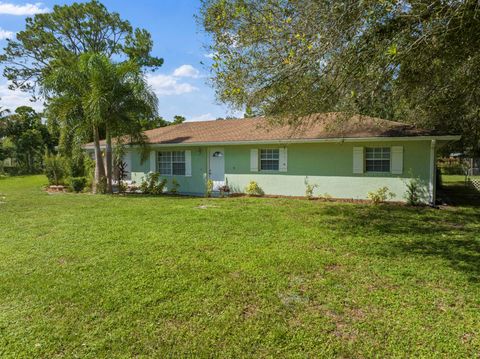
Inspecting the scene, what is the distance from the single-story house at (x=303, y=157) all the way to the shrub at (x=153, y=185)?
0.89m

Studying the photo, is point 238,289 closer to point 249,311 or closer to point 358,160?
point 249,311

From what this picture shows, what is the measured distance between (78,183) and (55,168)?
3.61 metres

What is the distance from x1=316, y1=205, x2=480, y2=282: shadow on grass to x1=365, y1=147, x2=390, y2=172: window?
1896mm

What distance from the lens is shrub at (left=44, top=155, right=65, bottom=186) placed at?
752 inches

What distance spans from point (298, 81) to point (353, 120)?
7412mm

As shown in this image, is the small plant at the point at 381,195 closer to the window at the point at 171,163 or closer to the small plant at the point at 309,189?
the small plant at the point at 309,189

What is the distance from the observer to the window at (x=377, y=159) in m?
12.6

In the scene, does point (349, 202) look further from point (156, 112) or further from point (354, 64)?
point (156, 112)

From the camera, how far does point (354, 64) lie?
20.2ft

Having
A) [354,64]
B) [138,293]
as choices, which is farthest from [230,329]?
[354,64]

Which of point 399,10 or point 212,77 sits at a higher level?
point 399,10

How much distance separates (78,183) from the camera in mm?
16672

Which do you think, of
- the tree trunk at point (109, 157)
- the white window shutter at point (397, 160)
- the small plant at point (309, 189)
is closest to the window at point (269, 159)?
the small plant at point (309, 189)

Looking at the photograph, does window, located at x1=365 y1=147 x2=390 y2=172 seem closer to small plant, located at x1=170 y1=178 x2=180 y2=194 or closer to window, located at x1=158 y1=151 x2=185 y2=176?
window, located at x1=158 y1=151 x2=185 y2=176
